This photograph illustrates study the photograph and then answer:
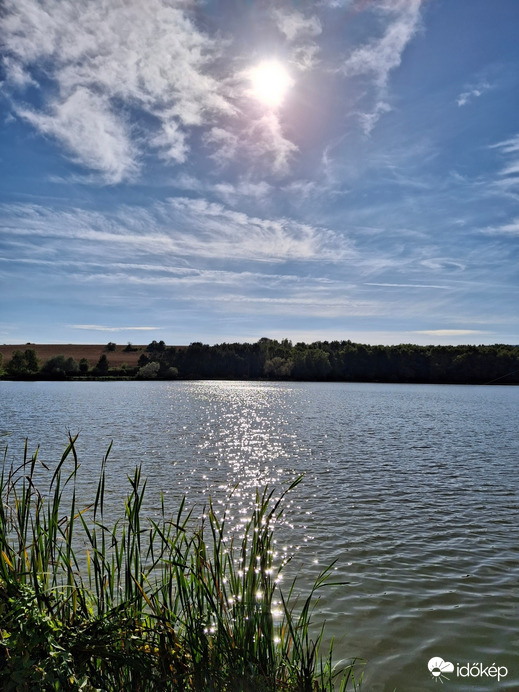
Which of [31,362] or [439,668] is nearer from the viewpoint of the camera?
[439,668]

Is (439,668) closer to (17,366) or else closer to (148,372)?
(148,372)

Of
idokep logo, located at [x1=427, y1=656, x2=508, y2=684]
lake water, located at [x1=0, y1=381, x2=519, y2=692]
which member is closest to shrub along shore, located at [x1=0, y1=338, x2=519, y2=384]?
lake water, located at [x1=0, y1=381, x2=519, y2=692]

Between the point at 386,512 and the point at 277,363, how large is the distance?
17018cm

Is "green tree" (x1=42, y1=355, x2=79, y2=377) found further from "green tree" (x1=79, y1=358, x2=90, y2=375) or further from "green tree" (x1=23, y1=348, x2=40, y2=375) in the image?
"green tree" (x1=23, y1=348, x2=40, y2=375)

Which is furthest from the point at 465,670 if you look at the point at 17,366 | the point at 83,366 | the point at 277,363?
the point at 277,363

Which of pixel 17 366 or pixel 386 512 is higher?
pixel 17 366

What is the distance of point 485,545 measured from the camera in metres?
11.9

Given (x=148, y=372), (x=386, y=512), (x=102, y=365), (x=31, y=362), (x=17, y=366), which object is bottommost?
(x=386, y=512)

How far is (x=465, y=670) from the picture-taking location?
689 cm

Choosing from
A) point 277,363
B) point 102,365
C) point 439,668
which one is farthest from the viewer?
point 277,363

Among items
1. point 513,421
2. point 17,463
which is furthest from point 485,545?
point 513,421

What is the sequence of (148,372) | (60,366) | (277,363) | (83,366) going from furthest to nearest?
(277,363)
(148,372)
(83,366)
(60,366)

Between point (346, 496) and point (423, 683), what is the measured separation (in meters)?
10.5

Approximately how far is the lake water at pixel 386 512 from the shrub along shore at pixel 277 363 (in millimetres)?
134637
